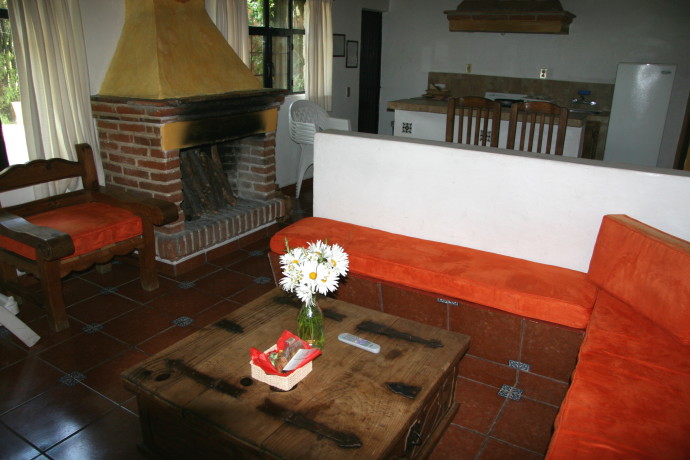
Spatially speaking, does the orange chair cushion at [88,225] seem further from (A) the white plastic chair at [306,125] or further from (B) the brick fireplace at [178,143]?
(A) the white plastic chair at [306,125]

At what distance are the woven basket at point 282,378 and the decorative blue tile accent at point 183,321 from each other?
1.24 metres

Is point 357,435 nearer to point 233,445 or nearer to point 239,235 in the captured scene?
point 233,445

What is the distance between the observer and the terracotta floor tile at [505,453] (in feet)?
6.73

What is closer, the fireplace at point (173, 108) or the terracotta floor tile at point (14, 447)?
the terracotta floor tile at point (14, 447)

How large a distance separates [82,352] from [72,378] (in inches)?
8.6

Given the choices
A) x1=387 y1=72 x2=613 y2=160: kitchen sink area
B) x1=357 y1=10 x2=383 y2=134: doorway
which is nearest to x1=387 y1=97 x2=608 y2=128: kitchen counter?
x1=387 y1=72 x2=613 y2=160: kitchen sink area

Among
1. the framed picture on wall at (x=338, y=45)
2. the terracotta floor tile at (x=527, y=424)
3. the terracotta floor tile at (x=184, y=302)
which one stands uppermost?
the framed picture on wall at (x=338, y=45)

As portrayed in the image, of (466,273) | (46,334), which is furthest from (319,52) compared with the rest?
(46,334)

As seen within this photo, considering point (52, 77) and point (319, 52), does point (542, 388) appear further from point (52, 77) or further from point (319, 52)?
point (319, 52)

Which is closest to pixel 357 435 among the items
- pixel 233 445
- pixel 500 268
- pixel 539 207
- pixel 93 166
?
pixel 233 445

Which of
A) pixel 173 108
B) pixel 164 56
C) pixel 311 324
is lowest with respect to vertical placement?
pixel 311 324

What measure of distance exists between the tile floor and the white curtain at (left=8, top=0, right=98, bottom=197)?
2.89 feet

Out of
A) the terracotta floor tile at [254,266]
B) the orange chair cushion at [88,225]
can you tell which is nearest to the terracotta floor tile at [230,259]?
the terracotta floor tile at [254,266]

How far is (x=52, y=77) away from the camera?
10.5ft
